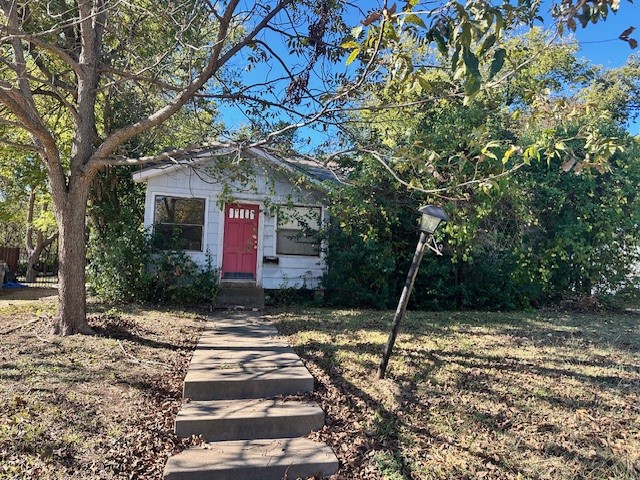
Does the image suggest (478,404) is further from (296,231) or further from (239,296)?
(296,231)

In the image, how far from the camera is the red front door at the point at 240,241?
1089 centimetres

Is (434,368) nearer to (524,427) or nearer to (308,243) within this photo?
(524,427)

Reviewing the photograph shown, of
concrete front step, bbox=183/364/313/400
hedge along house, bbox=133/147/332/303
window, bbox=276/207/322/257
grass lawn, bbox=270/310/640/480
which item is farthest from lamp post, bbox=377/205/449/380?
window, bbox=276/207/322/257

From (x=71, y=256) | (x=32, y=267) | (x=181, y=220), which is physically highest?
(x=181, y=220)

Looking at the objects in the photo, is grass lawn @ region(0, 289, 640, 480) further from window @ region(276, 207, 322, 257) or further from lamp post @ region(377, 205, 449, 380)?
window @ region(276, 207, 322, 257)

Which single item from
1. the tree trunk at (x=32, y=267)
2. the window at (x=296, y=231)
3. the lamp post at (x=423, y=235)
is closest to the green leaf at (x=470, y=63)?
the lamp post at (x=423, y=235)

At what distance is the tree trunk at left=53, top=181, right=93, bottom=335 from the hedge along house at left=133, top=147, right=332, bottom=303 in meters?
4.33

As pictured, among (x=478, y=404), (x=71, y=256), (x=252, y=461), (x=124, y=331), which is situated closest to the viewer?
(x=252, y=461)

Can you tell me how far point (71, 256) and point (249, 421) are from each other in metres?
3.75

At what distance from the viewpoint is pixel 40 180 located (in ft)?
47.9

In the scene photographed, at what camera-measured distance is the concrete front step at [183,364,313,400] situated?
4.23 metres

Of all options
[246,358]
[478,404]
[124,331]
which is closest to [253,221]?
[124,331]

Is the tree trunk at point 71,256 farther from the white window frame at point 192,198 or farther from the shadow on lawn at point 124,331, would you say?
the white window frame at point 192,198

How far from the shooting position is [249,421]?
375cm
